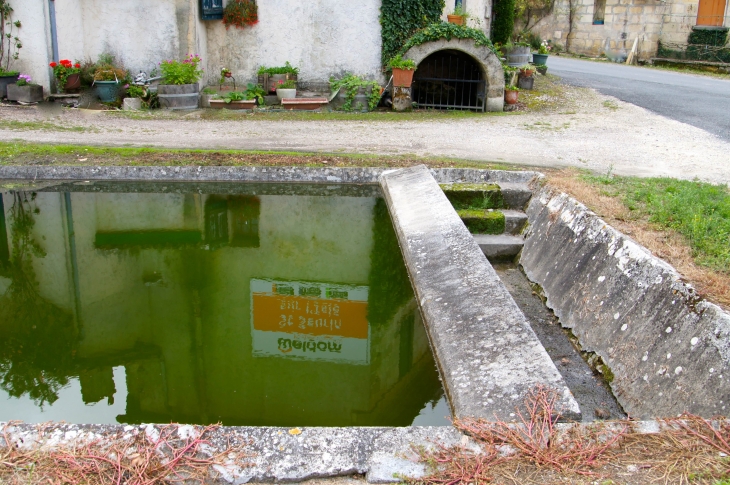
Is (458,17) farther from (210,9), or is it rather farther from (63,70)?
(63,70)

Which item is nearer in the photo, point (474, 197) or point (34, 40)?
point (474, 197)

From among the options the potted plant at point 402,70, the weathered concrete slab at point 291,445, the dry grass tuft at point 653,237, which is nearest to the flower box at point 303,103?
the potted plant at point 402,70

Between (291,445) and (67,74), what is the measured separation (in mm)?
11302

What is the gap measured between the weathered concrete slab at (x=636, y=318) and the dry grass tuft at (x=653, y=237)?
0.28 ft

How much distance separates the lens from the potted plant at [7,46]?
11727mm

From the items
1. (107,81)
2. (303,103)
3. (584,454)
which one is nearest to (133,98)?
(107,81)

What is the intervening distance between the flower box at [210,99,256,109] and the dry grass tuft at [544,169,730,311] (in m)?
7.08

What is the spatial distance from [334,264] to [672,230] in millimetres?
2713

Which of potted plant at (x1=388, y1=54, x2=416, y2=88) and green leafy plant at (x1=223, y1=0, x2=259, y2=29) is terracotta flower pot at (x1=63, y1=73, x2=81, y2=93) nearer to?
green leafy plant at (x1=223, y1=0, x2=259, y2=29)

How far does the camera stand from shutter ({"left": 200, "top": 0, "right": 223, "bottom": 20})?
500 inches

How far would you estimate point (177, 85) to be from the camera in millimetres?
12070

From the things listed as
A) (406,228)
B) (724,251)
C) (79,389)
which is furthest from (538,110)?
(79,389)

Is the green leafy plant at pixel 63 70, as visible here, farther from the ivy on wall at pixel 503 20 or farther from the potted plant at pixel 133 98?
the ivy on wall at pixel 503 20

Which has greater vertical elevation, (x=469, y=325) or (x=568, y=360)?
(x=469, y=325)
